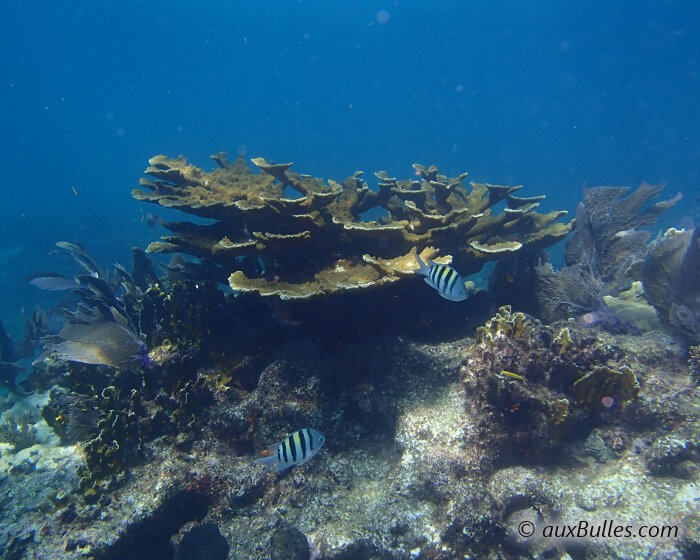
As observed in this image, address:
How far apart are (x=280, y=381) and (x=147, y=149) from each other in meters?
151

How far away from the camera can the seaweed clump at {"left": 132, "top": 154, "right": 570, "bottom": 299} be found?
15.3 feet

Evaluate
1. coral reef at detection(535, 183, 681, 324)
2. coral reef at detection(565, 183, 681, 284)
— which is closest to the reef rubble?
coral reef at detection(535, 183, 681, 324)

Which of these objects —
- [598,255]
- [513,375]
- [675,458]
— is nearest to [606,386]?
[675,458]

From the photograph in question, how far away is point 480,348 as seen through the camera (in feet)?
14.4

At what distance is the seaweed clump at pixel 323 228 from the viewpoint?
468 cm

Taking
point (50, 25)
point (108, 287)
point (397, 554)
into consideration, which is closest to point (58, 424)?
point (108, 287)

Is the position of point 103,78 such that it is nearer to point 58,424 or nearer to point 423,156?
point 423,156

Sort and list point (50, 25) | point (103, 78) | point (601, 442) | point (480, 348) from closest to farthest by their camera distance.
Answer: point (601, 442) → point (480, 348) → point (50, 25) → point (103, 78)

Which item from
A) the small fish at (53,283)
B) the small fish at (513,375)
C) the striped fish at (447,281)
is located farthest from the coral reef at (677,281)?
the small fish at (53,283)

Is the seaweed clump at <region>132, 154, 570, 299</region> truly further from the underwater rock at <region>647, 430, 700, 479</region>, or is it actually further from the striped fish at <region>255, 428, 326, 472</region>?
the underwater rock at <region>647, 430, 700, 479</region>

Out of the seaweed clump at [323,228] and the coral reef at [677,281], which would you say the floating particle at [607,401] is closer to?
the coral reef at [677,281]

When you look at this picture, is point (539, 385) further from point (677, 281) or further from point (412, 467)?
point (677, 281)

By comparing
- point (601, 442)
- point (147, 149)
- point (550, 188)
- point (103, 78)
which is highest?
point (103, 78)

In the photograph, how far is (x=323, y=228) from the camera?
5.02 meters
